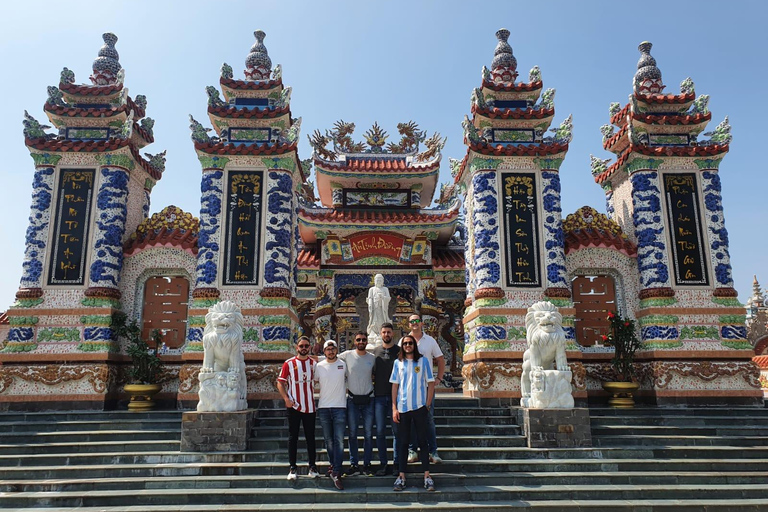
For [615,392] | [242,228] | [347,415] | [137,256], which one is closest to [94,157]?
[137,256]

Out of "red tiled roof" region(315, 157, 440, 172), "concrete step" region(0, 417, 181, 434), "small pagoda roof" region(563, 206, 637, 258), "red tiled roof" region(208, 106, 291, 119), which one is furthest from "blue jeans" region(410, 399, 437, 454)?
Result: "red tiled roof" region(315, 157, 440, 172)

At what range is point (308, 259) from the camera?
16.8 meters

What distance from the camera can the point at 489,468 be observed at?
7.26 m

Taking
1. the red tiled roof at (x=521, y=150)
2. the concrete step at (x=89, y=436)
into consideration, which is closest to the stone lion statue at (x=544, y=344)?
A: the red tiled roof at (x=521, y=150)

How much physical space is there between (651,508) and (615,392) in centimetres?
471

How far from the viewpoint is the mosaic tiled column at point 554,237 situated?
11.2 meters

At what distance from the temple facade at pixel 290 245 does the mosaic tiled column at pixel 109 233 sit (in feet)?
0.09

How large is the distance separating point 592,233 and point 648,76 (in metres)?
4.29

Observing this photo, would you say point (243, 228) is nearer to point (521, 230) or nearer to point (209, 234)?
point (209, 234)

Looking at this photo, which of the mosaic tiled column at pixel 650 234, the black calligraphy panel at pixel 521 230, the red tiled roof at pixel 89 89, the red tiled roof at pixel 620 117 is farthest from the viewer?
the red tiled roof at pixel 620 117

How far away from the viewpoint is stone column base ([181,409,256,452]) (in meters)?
7.80

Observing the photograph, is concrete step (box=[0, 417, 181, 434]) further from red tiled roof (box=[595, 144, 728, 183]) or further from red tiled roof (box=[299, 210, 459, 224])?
red tiled roof (box=[595, 144, 728, 183])

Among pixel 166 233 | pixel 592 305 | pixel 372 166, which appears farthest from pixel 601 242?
pixel 166 233

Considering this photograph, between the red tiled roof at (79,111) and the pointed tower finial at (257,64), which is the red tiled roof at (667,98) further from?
the red tiled roof at (79,111)
